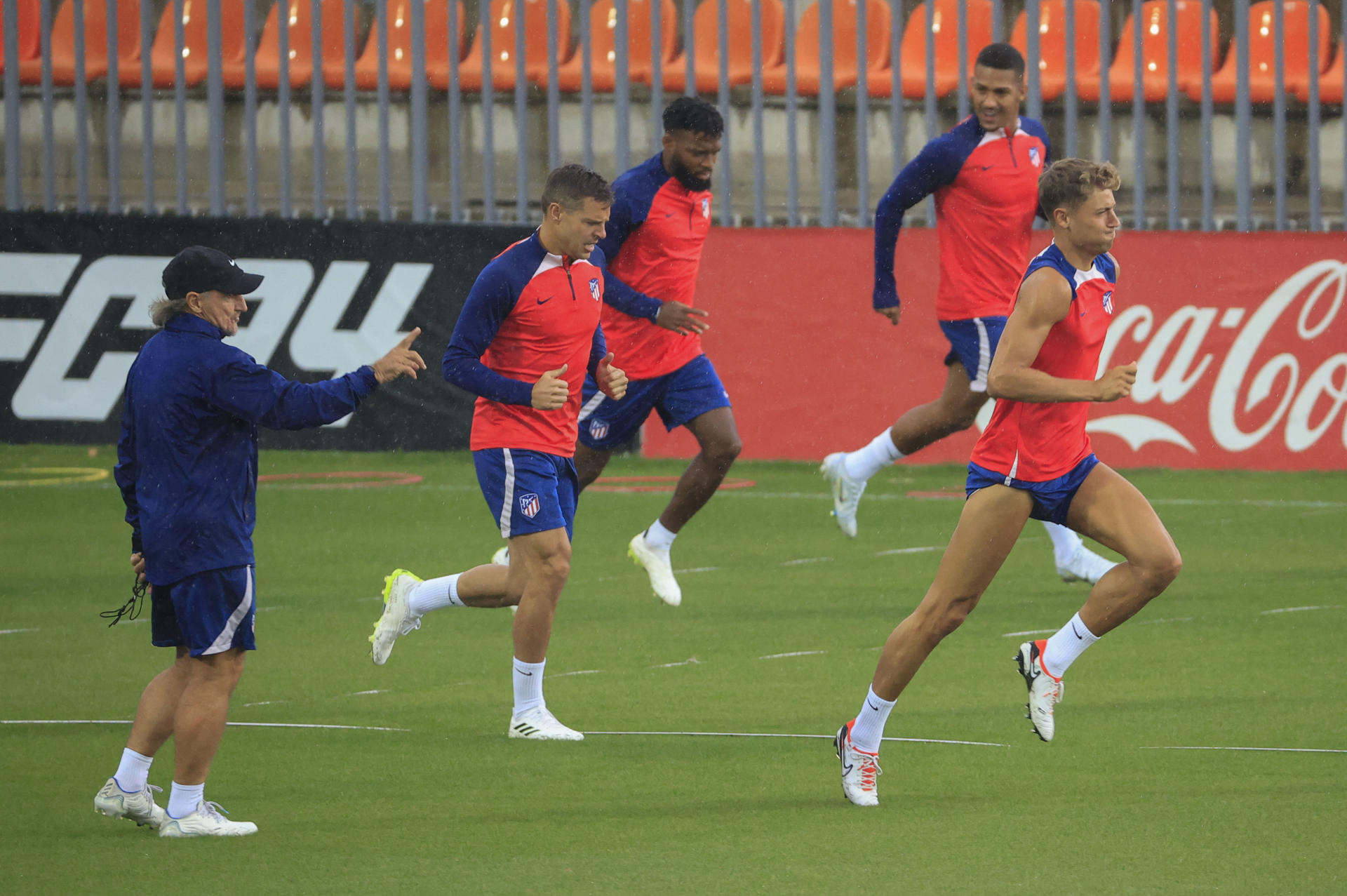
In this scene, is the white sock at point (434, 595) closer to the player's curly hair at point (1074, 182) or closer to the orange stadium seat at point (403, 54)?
the player's curly hair at point (1074, 182)

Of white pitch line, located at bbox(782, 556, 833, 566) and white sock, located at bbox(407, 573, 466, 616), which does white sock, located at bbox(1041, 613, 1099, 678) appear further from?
white pitch line, located at bbox(782, 556, 833, 566)

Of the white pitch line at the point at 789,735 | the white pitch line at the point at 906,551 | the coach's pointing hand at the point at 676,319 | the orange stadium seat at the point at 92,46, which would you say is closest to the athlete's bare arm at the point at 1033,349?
the white pitch line at the point at 789,735

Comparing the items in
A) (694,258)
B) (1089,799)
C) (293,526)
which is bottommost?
(293,526)

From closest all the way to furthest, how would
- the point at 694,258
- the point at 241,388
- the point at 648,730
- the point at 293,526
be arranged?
the point at 241,388
the point at 648,730
the point at 694,258
the point at 293,526

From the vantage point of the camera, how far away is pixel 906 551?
38.1ft

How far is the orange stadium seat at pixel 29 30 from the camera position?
1842cm

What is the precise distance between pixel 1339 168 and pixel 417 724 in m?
13.9

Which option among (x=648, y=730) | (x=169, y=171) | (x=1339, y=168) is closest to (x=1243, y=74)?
(x=1339, y=168)

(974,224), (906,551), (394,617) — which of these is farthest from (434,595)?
(906,551)

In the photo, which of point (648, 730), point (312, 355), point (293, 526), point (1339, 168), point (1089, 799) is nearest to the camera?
point (1089, 799)

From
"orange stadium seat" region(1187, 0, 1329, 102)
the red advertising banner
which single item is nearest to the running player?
the red advertising banner

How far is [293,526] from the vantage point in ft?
42.0

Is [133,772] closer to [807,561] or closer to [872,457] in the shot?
[872,457]

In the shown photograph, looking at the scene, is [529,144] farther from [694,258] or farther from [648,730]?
[648,730]
